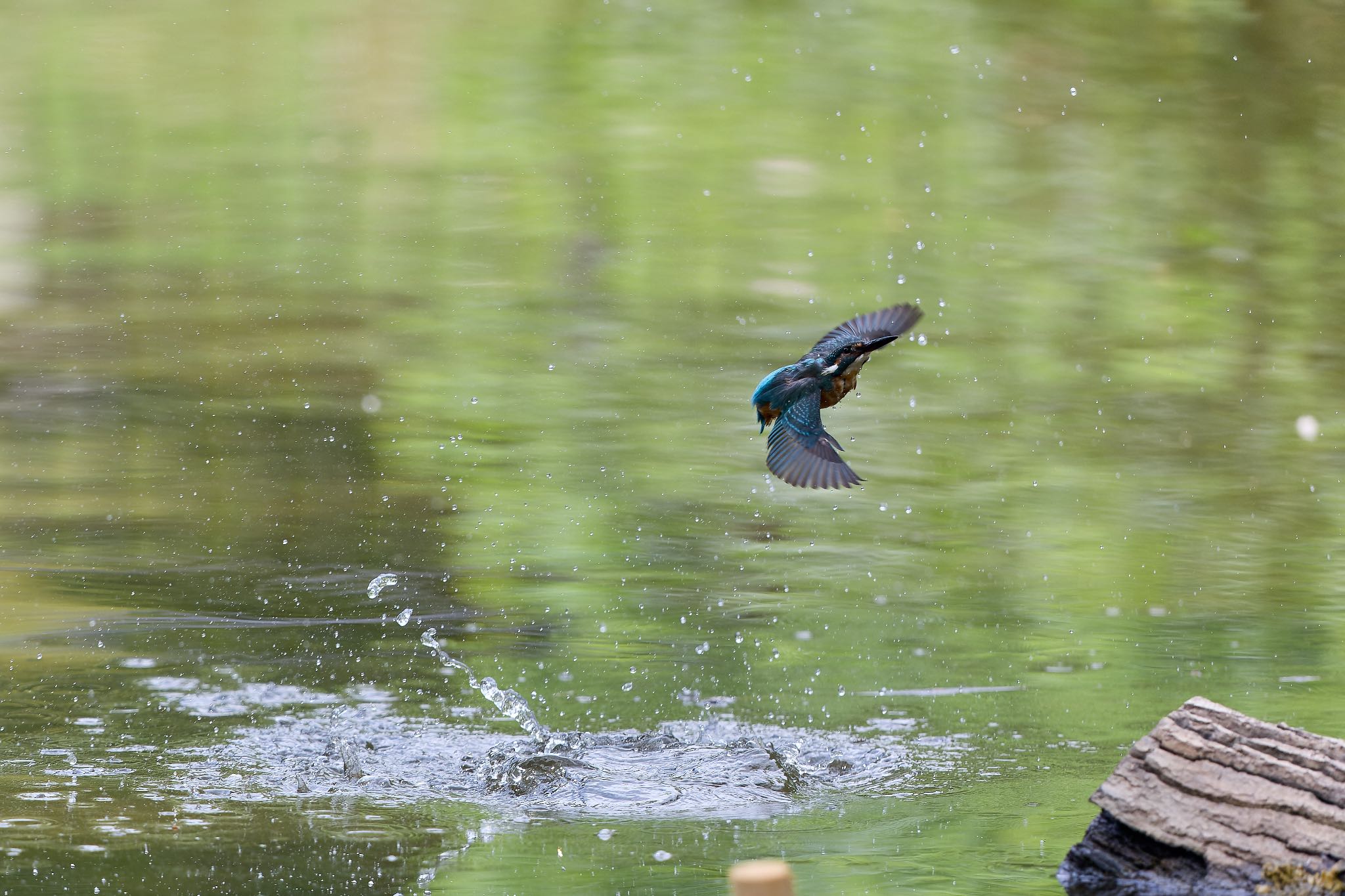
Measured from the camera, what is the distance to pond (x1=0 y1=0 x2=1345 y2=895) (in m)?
3.95

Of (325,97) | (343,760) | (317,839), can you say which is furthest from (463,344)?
(317,839)

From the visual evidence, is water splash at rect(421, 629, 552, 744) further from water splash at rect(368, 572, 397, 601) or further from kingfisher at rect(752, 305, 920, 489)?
kingfisher at rect(752, 305, 920, 489)

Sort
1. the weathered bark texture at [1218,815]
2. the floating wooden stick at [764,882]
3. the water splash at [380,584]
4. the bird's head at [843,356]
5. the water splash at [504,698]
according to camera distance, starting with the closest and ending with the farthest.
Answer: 1. the floating wooden stick at [764,882]
2. the weathered bark texture at [1218,815]
3. the bird's head at [843,356]
4. the water splash at [504,698]
5. the water splash at [380,584]

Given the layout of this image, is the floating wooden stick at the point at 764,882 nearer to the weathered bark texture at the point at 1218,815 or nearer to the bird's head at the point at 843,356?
the weathered bark texture at the point at 1218,815

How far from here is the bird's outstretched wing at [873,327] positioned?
389cm

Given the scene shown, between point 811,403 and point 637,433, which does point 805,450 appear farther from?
point 637,433

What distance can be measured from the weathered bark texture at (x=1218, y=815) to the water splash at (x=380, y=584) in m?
2.51

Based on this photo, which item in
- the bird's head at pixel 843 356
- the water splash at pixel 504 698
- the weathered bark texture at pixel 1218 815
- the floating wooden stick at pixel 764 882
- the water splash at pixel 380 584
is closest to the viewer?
the floating wooden stick at pixel 764 882

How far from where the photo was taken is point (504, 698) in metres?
4.54

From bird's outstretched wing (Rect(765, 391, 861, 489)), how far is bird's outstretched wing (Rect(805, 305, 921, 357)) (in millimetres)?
139

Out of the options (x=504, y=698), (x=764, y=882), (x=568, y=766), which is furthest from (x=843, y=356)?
(x=764, y=882)

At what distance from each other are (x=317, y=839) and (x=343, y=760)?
51cm

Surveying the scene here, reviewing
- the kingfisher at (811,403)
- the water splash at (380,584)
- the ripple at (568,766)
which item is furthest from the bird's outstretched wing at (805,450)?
the water splash at (380,584)

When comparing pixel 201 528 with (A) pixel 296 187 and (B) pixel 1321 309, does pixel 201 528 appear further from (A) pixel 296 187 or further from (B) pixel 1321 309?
(B) pixel 1321 309
